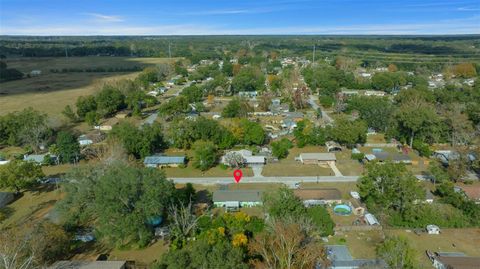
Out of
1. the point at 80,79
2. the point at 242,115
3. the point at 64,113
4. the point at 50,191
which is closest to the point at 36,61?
the point at 80,79

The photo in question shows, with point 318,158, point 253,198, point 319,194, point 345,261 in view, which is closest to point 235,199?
point 253,198

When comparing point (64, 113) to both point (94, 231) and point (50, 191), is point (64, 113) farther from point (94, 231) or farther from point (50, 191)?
point (94, 231)

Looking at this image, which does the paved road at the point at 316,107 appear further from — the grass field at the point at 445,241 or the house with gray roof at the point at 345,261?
the house with gray roof at the point at 345,261

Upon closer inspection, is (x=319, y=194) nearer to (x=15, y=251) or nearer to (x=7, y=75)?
(x=15, y=251)

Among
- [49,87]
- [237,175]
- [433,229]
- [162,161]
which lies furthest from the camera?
[49,87]

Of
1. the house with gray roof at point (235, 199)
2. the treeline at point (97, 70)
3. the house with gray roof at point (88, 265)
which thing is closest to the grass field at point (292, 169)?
the house with gray roof at point (235, 199)

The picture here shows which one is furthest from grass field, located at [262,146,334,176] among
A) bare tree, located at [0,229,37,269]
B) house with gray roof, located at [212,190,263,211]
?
bare tree, located at [0,229,37,269]
